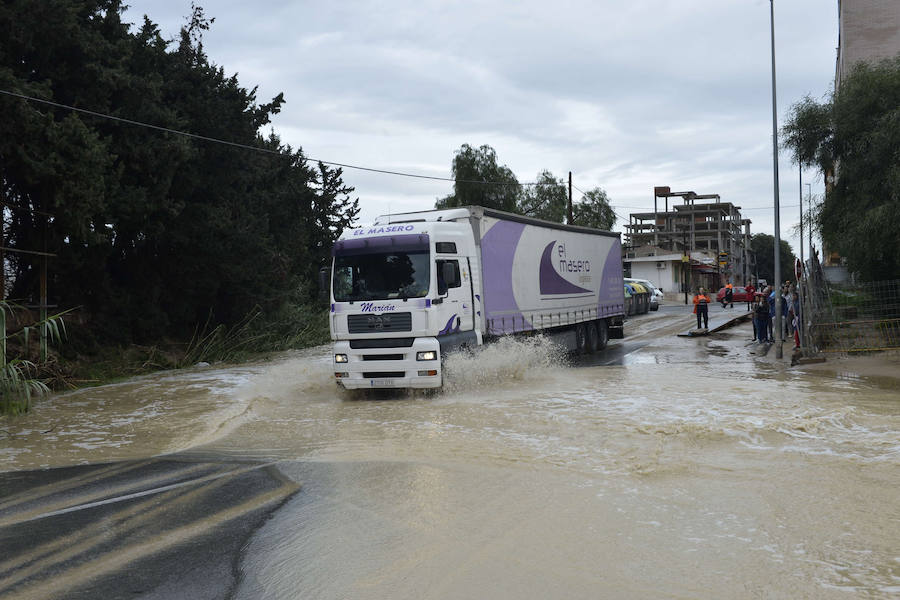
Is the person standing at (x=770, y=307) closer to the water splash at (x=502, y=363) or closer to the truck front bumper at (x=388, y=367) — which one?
the water splash at (x=502, y=363)

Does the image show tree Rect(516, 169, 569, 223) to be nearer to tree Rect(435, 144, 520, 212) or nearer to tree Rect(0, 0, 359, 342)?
tree Rect(435, 144, 520, 212)

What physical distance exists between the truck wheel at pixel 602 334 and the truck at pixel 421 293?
6201mm

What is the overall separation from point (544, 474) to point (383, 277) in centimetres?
607

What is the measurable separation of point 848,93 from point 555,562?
21.7 meters

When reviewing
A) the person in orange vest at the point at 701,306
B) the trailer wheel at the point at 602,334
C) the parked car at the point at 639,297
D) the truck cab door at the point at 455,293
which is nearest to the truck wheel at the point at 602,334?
the trailer wheel at the point at 602,334

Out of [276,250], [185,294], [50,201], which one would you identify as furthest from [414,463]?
[276,250]

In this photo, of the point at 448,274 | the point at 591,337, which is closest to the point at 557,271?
the point at 591,337

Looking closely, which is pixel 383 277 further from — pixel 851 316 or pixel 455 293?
pixel 851 316

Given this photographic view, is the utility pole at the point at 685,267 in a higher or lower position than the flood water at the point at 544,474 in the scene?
higher

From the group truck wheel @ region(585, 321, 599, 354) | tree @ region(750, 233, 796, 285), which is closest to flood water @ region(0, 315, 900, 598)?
truck wheel @ region(585, 321, 599, 354)

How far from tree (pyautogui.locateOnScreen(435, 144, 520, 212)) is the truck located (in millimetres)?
38711

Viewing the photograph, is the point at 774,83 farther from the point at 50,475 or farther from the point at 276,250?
the point at 50,475

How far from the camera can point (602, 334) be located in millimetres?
22609

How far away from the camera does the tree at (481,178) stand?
54.8 m
